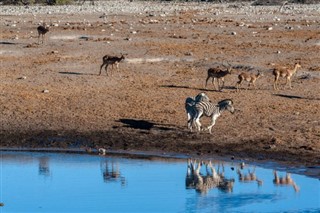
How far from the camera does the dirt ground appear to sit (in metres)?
19.6

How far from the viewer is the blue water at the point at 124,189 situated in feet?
48.5

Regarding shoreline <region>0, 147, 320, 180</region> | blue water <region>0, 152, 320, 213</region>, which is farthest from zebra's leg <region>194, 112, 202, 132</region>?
blue water <region>0, 152, 320, 213</region>

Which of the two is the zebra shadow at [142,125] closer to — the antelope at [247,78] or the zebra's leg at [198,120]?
the zebra's leg at [198,120]

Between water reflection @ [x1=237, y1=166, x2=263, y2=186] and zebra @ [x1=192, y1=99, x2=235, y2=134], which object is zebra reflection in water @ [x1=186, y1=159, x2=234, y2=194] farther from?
zebra @ [x1=192, y1=99, x2=235, y2=134]

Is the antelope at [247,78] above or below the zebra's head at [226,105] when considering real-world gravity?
above

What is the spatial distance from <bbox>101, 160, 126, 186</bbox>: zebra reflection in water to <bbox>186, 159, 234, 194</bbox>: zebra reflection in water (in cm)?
120

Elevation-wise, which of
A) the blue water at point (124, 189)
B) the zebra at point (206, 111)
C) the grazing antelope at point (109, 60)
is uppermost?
the grazing antelope at point (109, 60)

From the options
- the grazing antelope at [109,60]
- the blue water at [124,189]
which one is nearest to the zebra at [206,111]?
the blue water at [124,189]

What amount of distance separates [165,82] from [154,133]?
4.98 meters

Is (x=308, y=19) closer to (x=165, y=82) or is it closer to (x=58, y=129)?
(x=165, y=82)

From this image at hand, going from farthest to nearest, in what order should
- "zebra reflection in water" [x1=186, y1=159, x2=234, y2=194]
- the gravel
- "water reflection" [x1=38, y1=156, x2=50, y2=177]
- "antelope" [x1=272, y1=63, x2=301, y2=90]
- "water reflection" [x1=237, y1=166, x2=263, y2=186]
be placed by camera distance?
the gravel, "antelope" [x1=272, y1=63, x2=301, y2=90], "water reflection" [x1=38, y1=156, x2=50, y2=177], "water reflection" [x1=237, y1=166, x2=263, y2=186], "zebra reflection in water" [x1=186, y1=159, x2=234, y2=194]

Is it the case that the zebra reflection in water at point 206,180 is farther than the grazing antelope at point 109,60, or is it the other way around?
the grazing antelope at point 109,60

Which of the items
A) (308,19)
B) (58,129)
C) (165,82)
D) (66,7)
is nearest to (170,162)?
(58,129)

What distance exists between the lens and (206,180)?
16.9 meters
